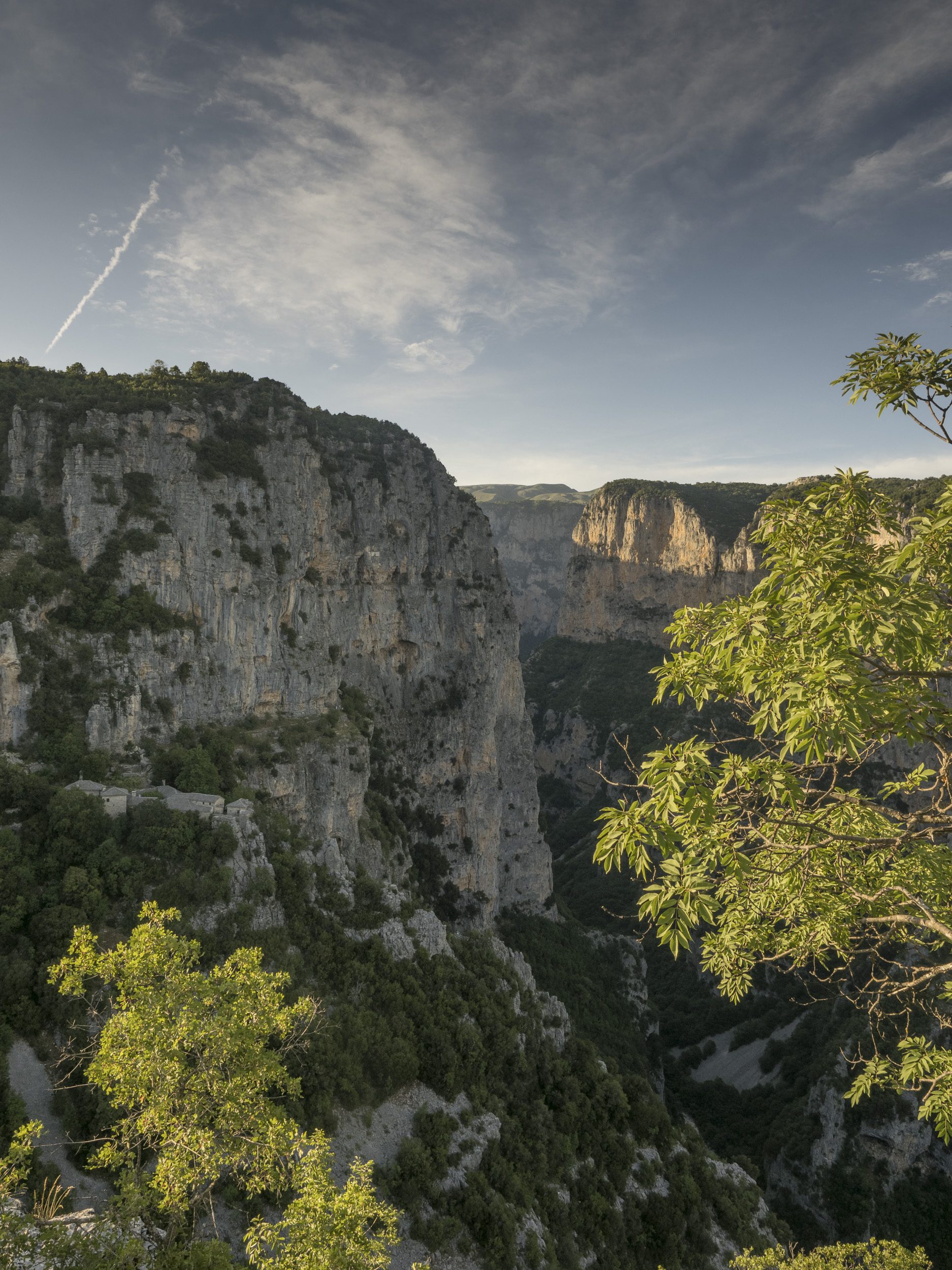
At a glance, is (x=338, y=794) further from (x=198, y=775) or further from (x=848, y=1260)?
(x=848, y=1260)

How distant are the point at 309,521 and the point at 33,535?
63.0 feet

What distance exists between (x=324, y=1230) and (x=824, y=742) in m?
9.19

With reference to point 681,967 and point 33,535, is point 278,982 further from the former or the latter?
point 681,967

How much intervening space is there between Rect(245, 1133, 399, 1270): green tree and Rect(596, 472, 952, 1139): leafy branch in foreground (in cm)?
605

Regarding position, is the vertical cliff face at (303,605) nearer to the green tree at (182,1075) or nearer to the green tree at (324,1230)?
the green tree at (182,1075)

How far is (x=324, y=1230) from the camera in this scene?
8.06 metres

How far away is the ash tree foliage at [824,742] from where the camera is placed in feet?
18.3

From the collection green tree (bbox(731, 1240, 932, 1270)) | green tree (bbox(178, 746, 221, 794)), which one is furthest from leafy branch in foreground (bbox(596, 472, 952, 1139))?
green tree (bbox(178, 746, 221, 794))

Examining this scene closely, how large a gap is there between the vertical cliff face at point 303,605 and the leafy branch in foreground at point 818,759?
33.0 metres

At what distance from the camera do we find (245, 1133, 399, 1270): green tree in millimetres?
7816

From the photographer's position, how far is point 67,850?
76.0 feet

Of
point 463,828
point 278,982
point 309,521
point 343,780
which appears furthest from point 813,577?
point 463,828

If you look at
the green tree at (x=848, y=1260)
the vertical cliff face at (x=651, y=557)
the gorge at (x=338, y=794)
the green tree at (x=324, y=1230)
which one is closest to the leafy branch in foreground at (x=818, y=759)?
the green tree at (x=324, y=1230)

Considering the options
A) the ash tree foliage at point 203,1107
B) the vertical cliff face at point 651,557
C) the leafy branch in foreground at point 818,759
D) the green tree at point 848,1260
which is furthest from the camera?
the vertical cliff face at point 651,557
